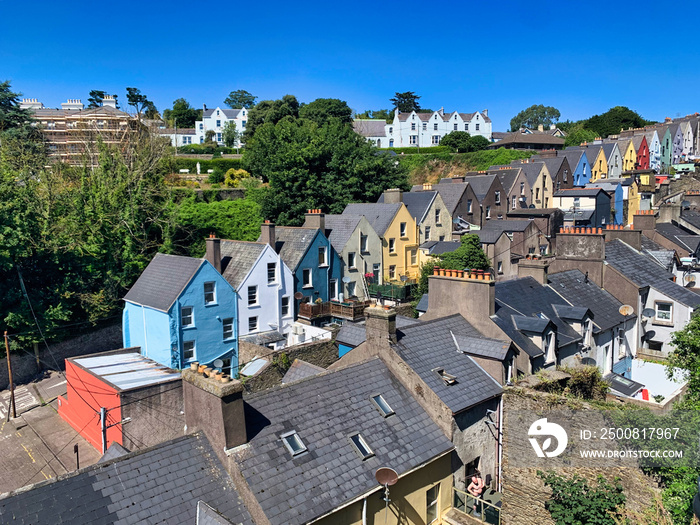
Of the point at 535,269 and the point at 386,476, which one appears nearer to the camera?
the point at 386,476

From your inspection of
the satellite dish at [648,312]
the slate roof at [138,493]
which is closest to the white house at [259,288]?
the slate roof at [138,493]

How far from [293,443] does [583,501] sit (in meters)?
8.08

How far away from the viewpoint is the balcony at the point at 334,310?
1375 inches

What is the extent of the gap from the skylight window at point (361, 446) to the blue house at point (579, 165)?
59793 mm

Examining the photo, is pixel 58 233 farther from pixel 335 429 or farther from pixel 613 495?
pixel 613 495

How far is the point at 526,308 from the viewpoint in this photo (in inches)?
934

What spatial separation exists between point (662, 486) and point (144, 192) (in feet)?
128

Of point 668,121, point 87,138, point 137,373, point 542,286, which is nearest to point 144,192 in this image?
point 87,138

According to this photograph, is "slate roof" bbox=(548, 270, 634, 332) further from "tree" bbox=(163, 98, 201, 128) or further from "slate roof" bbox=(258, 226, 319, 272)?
"tree" bbox=(163, 98, 201, 128)

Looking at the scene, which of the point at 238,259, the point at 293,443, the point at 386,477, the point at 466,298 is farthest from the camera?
Answer: the point at 238,259

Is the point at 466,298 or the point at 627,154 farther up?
the point at 627,154

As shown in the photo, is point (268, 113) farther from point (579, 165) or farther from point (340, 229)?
point (340, 229)

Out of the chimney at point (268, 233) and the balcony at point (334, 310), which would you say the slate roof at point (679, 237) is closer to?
the balcony at point (334, 310)

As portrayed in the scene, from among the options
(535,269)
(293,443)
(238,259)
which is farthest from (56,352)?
(535,269)
